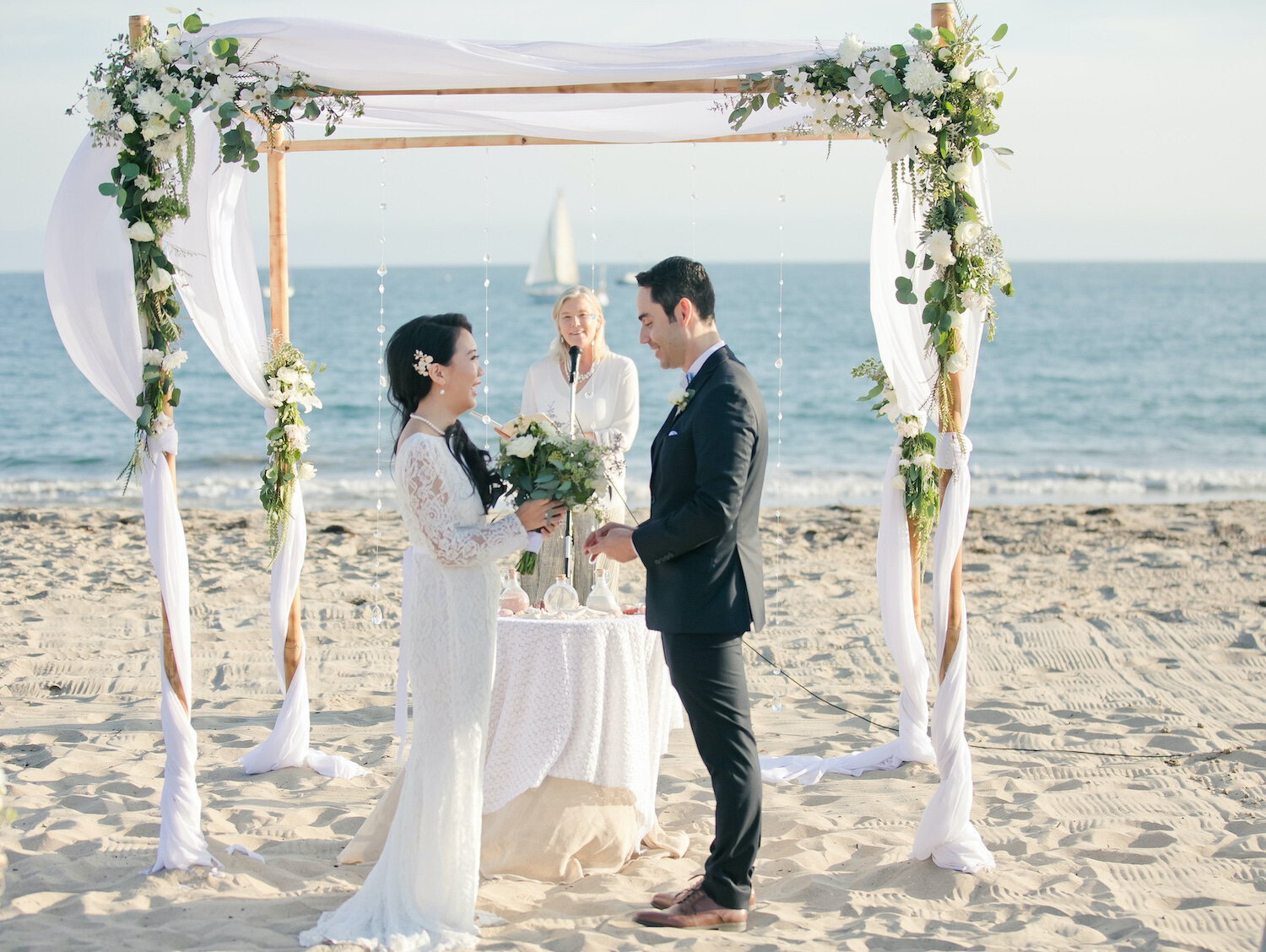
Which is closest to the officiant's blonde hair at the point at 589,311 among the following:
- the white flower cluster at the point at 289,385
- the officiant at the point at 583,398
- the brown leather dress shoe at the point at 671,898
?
the officiant at the point at 583,398

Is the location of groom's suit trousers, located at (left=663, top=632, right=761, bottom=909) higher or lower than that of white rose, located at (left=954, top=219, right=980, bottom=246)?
lower

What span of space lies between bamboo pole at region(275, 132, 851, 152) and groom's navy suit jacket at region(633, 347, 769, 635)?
2.07 m

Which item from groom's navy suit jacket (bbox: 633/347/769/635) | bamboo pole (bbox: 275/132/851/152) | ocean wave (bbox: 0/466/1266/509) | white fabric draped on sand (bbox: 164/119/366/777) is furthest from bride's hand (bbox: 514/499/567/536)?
ocean wave (bbox: 0/466/1266/509)

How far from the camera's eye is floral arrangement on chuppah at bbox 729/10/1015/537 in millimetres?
3947

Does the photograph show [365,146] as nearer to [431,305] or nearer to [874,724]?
[874,724]

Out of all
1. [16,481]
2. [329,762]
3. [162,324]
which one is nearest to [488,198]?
[162,324]

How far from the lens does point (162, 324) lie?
166 inches

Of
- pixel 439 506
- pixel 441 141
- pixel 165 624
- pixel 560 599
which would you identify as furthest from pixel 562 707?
pixel 441 141

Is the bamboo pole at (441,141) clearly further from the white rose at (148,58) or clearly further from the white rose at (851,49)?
the white rose at (148,58)

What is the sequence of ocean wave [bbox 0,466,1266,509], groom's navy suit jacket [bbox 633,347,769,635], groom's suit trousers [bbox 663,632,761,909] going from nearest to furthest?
groom's navy suit jacket [bbox 633,347,769,635]
groom's suit trousers [bbox 663,632,761,909]
ocean wave [bbox 0,466,1266,509]

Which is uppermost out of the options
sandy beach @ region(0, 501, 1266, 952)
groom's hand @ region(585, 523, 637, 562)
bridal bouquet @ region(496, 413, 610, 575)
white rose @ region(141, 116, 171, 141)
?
white rose @ region(141, 116, 171, 141)

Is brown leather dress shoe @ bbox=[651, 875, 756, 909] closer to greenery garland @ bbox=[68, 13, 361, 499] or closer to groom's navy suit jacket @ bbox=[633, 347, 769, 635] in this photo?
groom's navy suit jacket @ bbox=[633, 347, 769, 635]

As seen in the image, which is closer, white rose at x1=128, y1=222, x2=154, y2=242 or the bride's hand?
the bride's hand

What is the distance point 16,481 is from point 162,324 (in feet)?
44.0
